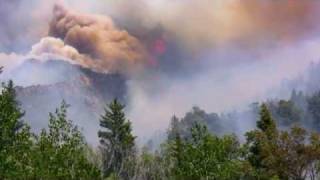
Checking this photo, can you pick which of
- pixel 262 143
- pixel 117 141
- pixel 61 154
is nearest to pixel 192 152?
pixel 262 143

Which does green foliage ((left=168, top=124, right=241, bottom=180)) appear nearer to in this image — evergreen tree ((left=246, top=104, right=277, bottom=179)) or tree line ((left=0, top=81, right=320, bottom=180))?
tree line ((left=0, top=81, right=320, bottom=180))

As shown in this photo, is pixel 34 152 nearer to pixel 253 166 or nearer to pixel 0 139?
pixel 0 139

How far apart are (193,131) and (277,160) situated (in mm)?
9831

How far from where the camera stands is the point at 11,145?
122 ft

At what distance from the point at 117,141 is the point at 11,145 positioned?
190 feet

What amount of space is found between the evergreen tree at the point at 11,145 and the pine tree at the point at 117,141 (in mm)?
53555

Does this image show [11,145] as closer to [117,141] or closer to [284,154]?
[284,154]

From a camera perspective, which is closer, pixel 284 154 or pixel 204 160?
pixel 204 160

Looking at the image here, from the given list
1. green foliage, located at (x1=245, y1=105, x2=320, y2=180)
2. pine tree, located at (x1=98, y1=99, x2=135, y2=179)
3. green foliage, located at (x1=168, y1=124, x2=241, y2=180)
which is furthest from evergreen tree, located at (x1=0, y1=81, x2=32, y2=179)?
pine tree, located at (x1=98, y1=99, x2=135, y2=179)

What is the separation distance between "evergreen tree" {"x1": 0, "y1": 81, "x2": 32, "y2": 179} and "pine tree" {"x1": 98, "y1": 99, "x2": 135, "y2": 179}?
5355cm

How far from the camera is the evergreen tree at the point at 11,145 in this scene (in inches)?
1416

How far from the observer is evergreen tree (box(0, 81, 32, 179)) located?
3597cm

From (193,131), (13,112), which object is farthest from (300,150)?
(13,112)

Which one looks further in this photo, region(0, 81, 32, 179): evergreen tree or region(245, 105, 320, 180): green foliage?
region(245, 105, 320, 180): green foliage
